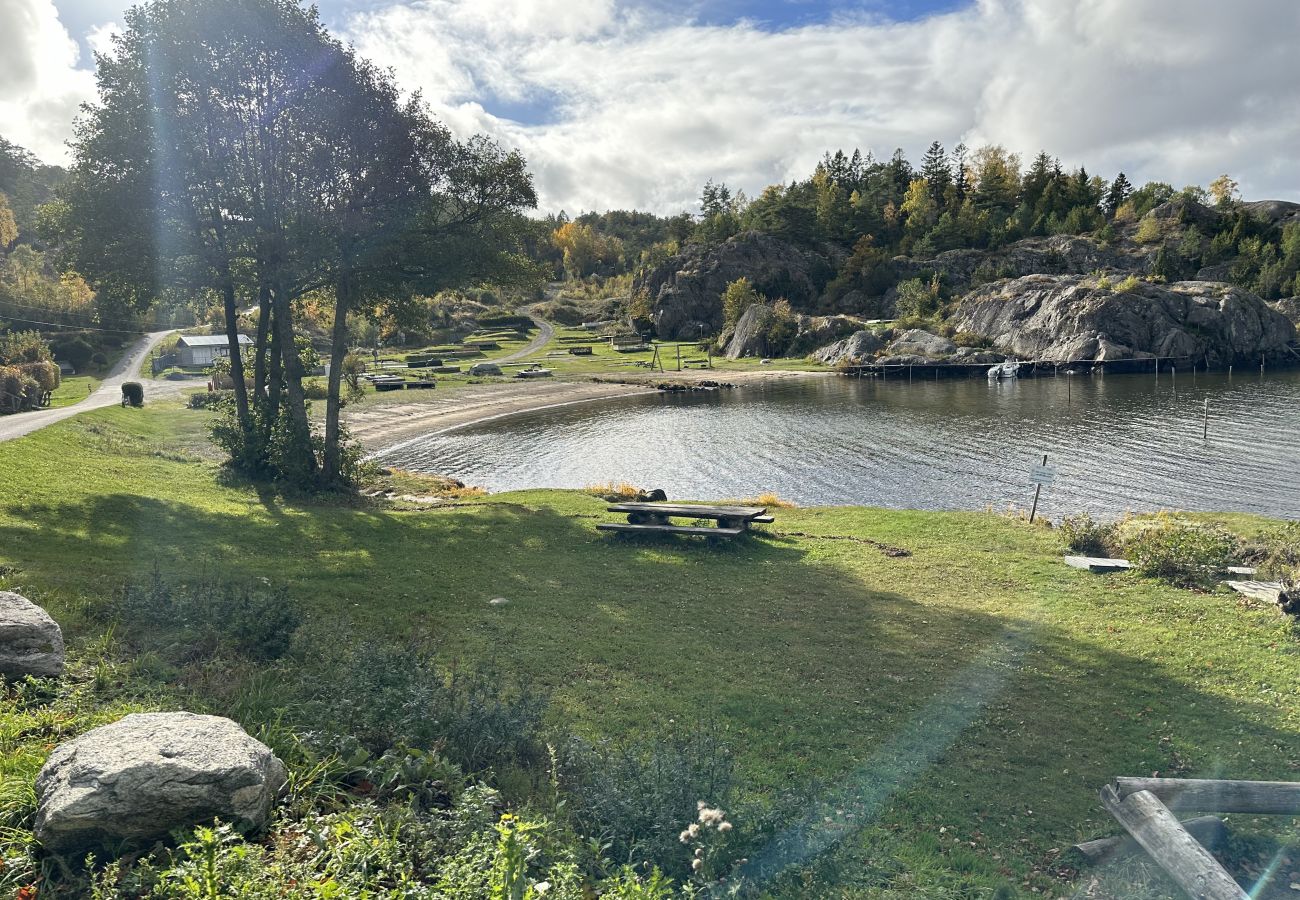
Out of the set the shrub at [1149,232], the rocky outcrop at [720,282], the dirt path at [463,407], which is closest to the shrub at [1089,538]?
the dirt path at [463,407]

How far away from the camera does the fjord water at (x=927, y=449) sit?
30.9 meters

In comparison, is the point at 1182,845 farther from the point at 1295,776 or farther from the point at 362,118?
the point at 362,118

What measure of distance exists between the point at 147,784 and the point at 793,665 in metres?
8.31

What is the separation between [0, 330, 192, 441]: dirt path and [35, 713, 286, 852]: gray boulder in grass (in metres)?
22.9

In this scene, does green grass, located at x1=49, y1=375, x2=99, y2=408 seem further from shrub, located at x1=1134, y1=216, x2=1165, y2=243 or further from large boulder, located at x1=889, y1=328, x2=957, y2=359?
shrub, located at x1=1134, y1=216, x2=1165, y2=243

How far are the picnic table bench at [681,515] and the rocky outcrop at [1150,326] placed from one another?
8746 centimetres

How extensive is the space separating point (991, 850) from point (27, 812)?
7537 mm

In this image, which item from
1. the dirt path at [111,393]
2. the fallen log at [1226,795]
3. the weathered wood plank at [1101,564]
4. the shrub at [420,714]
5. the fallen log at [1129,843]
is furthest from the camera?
the dirt path at [111,393]

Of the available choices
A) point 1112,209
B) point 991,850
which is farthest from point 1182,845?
point 1112,209

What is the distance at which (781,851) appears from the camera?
18.9ft

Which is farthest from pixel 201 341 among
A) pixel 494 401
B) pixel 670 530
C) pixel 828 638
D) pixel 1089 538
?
pixel 1089 538

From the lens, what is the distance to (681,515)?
1989cm

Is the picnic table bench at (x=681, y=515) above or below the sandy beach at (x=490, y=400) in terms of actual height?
below

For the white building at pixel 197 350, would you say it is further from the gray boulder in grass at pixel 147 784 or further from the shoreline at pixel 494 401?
the gray boulder in grass at pixel 147 784
